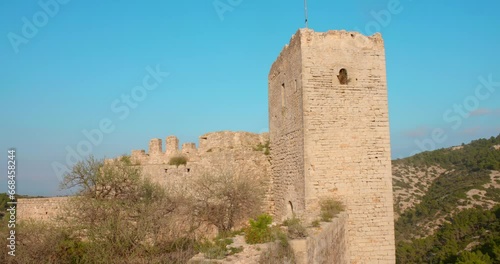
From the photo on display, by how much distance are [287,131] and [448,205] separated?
35357mm

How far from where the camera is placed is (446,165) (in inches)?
2124

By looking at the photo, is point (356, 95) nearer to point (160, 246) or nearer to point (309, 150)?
point (309, 150)

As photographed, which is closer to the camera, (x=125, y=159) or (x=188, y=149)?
(x=188, y=149)

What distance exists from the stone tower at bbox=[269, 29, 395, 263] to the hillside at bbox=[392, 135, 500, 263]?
19.9m

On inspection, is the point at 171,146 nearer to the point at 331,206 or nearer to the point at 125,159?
the point at 125,159

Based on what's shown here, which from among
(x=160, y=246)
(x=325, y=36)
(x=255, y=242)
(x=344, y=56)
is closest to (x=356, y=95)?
(x=344, y=56)

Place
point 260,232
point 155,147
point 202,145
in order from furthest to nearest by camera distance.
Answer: point 155,147 → point 202,145 → point 260,232

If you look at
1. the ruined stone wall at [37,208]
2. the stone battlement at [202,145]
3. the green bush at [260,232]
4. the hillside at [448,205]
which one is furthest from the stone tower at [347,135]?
the hillside at [448,205]

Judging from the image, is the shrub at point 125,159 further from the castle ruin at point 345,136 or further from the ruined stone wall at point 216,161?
the castle ruin at point 345,136

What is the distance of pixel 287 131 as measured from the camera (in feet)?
38.1

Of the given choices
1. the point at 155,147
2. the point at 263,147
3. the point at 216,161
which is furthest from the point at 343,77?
the point at 155,147

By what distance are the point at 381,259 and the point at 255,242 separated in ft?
17.0

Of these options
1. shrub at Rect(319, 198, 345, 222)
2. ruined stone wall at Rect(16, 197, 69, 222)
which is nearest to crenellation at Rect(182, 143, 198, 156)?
ruined stone wall at Rect(16, 197, 69, 222)

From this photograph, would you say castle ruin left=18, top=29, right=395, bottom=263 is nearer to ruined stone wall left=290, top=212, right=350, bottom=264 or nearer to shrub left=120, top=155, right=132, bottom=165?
ruined stone wall left=290, top=212, right=350, bottom=264
